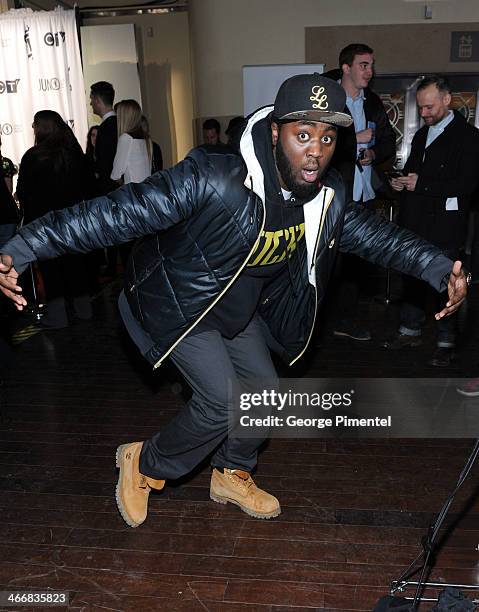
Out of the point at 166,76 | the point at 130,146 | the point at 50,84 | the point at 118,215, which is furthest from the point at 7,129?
the point at 118,215

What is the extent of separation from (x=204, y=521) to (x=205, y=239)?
125cm

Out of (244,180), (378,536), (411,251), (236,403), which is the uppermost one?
(244,180)

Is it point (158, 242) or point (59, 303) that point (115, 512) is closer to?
point (158, 242)

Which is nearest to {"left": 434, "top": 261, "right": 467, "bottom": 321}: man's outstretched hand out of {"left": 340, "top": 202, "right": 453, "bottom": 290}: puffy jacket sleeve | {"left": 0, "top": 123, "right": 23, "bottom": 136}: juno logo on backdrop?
{"left": 340, "top": 202, "right": 453, "bottom": 290}: puffy jacket sleeve

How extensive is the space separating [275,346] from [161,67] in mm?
9491

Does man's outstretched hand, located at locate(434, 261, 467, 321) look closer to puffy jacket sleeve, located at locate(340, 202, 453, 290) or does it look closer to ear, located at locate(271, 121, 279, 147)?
puffy jacket sleeve, located at locate(340, 202, 453, 290)

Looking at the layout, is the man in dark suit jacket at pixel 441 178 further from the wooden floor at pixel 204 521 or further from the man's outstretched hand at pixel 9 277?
the man's outstretched hand at pixel 9 277

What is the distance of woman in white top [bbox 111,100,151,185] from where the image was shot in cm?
562

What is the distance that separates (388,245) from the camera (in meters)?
2.60

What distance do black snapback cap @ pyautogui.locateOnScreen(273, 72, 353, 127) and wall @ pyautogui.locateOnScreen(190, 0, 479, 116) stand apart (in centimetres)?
572

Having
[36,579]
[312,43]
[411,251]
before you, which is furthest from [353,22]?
[36,579]

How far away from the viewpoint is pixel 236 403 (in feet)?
8.52

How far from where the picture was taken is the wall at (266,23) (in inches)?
290

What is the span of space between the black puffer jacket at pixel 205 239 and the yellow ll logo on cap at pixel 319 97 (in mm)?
245
